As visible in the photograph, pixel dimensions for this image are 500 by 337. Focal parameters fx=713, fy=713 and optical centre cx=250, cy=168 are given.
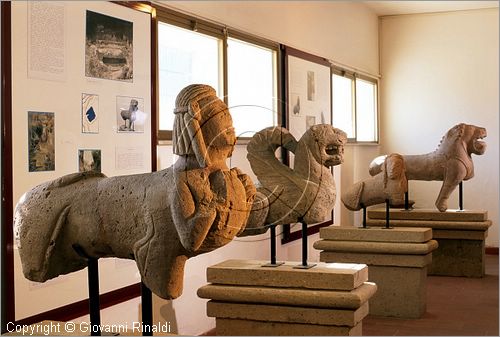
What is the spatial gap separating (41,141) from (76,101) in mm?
363

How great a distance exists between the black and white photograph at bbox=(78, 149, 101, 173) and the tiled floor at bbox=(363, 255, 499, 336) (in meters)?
2.54

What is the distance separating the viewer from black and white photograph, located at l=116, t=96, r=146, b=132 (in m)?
4.29

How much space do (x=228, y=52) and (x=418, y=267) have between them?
229cm

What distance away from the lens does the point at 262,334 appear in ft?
13.0

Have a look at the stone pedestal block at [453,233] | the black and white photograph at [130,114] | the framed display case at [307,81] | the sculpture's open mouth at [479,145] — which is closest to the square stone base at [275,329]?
the black and white photograph at [130,114]

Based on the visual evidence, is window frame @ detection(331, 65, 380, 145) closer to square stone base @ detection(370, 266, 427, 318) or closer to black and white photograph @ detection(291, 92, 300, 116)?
square stone base @ detection(370, 266, 427, 318)

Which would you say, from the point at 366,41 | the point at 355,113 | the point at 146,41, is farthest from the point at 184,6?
the point at 366,41

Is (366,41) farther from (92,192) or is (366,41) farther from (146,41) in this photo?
(92,192)

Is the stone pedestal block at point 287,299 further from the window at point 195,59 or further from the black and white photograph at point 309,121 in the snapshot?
the window at point 195,59

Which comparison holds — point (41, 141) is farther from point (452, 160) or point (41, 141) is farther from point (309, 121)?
point (452, 160)

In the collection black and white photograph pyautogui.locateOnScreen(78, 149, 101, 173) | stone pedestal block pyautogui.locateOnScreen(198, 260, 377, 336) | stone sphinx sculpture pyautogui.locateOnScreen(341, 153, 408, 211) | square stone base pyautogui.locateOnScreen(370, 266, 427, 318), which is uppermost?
black and white photograph pyautogui.locateOnScreen(78, 149, 101, 173)

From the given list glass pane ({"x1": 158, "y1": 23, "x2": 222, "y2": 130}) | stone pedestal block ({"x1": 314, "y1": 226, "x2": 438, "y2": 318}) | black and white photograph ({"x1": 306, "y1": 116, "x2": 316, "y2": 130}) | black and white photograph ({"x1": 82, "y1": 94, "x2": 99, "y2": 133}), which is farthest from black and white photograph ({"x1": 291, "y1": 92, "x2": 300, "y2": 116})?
stone pedestal block ({"x1": 314, "y1": 226, "x2": 438, "y2": 318})

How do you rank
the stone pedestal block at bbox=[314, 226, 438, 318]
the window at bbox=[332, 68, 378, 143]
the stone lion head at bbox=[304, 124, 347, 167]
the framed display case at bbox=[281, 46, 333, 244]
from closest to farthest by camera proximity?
the stone lion head at bbox=[304, 124, 347, 167], the stone pedestal block at bbox=[314, 226, 438, 318], the framed display case at bbox=[281, 46, 333, 244], the window at bbox=[332, 68, 378, 143]

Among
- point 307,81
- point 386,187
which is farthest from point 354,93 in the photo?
point 386,187
